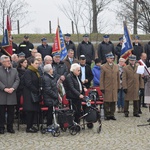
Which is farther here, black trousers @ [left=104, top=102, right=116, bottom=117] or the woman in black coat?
black trousers @ [left=104, top=102, right=116, bottom=117]

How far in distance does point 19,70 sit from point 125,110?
3.64m

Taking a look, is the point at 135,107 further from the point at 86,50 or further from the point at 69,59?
the point at 86,50

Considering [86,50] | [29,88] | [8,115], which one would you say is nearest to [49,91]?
[29,88]

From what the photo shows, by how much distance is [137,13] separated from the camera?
30484mm

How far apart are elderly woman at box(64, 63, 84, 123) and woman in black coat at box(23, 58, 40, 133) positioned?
2.75 ft

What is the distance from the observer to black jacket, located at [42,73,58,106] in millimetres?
10961

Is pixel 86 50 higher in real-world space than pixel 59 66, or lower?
higher

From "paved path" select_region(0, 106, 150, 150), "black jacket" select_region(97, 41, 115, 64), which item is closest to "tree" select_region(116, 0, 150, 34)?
"black jacket" select_region(97, 41, 115, 64)

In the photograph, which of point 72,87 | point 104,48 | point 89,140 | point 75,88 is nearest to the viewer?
point 89,140

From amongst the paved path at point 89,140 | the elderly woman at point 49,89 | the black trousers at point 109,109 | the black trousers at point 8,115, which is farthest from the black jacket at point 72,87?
the black trousers at point 109,109

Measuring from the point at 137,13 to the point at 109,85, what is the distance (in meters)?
18.4

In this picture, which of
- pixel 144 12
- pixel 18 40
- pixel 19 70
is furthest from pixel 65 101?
pixel 18 40

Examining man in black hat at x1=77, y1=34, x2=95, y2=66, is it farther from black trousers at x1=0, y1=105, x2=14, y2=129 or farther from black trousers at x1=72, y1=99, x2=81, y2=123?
black trousers at x1=0, y1=105, x2=14, y2=129

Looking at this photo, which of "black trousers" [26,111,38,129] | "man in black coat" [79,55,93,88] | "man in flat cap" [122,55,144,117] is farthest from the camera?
"man in black coat" [79,55,93,88]
